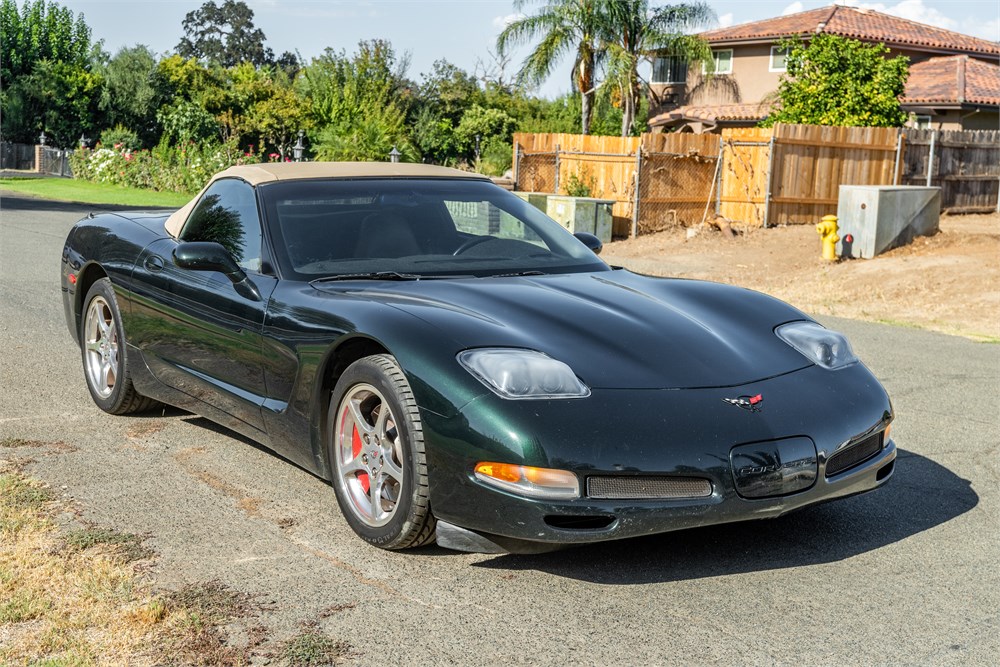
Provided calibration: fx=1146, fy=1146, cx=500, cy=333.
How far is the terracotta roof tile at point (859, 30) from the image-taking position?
45.4m

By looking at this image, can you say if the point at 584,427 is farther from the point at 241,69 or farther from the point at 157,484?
the point at 241,69

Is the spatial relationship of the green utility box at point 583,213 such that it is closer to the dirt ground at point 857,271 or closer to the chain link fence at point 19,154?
the dirt ground at point 857,271

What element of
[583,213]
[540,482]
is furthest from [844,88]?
[540,482]

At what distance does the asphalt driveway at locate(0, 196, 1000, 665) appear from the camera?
11.2ft

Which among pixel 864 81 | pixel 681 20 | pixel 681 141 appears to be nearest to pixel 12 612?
pixel 681 141

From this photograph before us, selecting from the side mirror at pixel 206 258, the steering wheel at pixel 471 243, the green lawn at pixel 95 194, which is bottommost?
the green lawn at pixel 95 194

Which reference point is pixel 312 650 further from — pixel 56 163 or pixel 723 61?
pixel 56 163

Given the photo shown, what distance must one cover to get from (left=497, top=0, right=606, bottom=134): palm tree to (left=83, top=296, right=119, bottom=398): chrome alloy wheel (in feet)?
105

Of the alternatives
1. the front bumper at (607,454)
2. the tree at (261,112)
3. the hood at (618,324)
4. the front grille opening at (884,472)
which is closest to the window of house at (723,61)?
the tree at (261,112)

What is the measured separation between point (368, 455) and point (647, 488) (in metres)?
1.09

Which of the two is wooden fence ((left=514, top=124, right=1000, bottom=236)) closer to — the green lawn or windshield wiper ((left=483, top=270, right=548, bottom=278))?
the green lawn

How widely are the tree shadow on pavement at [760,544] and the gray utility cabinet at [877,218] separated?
13.2 metres

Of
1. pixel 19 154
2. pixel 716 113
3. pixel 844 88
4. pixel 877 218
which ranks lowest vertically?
pixel 19 154

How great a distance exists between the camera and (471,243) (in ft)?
17.6
